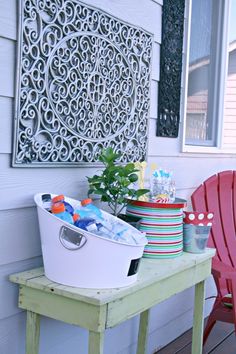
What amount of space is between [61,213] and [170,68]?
4.03ft

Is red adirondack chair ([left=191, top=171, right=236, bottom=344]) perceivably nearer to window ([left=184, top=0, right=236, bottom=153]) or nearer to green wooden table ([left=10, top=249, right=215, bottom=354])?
window ([left=184, top=0, right=236, bottom=153])

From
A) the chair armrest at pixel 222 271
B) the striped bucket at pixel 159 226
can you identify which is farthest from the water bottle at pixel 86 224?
the chair armrest at pixel 222 271

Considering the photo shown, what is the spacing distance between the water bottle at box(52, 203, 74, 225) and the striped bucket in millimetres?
447

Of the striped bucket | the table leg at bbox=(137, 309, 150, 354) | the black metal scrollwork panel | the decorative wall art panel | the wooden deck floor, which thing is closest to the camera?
the decorative wall art panel

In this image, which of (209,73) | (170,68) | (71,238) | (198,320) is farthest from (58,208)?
(209,73)

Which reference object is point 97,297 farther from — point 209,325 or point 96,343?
point 209,325

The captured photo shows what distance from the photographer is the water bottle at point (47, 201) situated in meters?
1.56

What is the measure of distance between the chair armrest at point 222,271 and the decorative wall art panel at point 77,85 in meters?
0.63

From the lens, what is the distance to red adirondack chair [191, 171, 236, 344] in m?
2.40

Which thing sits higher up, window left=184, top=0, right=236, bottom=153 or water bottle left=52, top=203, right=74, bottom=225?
window left=184, top=0, right=236, bottom=153

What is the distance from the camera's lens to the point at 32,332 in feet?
5.15

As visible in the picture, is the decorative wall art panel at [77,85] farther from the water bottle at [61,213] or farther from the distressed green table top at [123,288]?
the distressed green table top at [123,288]

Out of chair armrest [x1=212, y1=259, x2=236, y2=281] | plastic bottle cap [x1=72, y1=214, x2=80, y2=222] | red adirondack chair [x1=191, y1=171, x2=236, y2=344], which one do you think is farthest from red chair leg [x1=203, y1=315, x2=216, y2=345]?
plastic bottle cap [x1=72, y1=214, x2=80, y2=222]

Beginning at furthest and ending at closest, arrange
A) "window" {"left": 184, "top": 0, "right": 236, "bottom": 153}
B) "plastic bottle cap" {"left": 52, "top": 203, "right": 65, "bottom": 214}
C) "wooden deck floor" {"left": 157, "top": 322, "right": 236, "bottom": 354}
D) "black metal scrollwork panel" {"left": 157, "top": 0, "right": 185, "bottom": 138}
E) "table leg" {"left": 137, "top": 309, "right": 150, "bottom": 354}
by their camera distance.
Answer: "window" {"left": 184, "top": 0, "right": 236, "bottom": 153} < "wooden deck floor" {"left": 157, "top": 322, "right": 236, "bottom": 354} < "black metal scrollwork panel" {"left": 157, "top": 0, "right": 185, "bottom": 138} < "table leg" {"left": 137, "top": 309, "right": 150, "bottom": 354} < "plastic bottle cap" {"left": 52, "top": 203, "right": 65, "bottom": 214}
